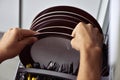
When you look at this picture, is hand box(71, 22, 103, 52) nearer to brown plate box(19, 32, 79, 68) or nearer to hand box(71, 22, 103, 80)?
hand box(71, 22, 103, 80)

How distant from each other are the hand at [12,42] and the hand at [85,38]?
0.50 ft

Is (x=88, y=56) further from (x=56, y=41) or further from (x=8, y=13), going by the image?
(x=8, y=13)

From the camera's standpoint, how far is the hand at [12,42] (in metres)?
0.71

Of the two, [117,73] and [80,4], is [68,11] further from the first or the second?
[80,4]

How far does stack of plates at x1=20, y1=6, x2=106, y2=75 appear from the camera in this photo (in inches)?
32.6

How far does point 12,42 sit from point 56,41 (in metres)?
0.17

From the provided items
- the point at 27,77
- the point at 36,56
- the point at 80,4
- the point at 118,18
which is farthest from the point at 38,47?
the point at 80,4

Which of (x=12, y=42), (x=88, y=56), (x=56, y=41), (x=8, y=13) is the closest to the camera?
(x=88, y=56)

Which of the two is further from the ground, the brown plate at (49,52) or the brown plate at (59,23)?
the brown plate at (59,23)

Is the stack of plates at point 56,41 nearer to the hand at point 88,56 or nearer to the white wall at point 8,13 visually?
the hand at point 88,56

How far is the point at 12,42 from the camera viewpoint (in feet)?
2.33

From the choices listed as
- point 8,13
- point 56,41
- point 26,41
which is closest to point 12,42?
point 26,41

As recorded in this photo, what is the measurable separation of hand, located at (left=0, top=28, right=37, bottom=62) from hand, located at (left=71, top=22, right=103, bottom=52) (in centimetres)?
15

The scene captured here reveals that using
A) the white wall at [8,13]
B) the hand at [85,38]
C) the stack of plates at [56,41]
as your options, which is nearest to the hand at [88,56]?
the hand at [85,38]
